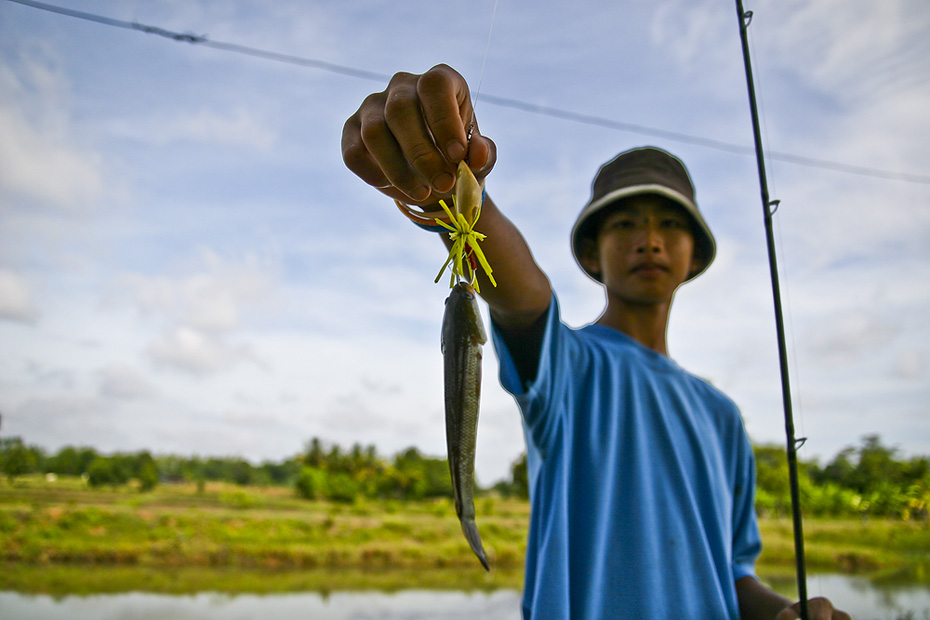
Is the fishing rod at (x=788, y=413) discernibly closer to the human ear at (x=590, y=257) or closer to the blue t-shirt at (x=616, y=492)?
the blue t-shirt at (x=616, y=492)

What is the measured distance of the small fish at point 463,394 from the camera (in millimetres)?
1211

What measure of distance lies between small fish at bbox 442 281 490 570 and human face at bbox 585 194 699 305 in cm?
143

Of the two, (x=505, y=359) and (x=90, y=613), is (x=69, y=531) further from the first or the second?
(x=505, y=359)

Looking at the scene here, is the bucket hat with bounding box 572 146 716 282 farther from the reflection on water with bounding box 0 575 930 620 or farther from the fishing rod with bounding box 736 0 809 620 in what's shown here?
the reflection on water with bounding box 0 575 930 620

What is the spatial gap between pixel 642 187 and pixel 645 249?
0.86 feet

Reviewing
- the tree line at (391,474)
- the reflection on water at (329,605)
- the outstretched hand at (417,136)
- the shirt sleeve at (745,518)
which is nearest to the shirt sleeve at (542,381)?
the outstretched hand at (417,136)

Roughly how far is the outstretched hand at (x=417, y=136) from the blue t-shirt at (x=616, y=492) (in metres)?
0.74

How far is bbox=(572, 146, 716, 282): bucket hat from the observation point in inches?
99.3

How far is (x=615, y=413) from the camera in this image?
7.00 feet

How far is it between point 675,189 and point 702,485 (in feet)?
4.06

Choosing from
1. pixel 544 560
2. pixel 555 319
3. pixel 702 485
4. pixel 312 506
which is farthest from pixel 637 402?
pixel 312 506

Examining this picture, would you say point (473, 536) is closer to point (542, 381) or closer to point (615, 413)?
point (542, 381)

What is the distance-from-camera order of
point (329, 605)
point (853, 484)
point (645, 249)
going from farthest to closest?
1. point (853, 484)
2. point (329, 605)
3. point (645, 249)

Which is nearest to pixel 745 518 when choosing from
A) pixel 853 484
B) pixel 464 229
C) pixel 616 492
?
pixel 616 492
